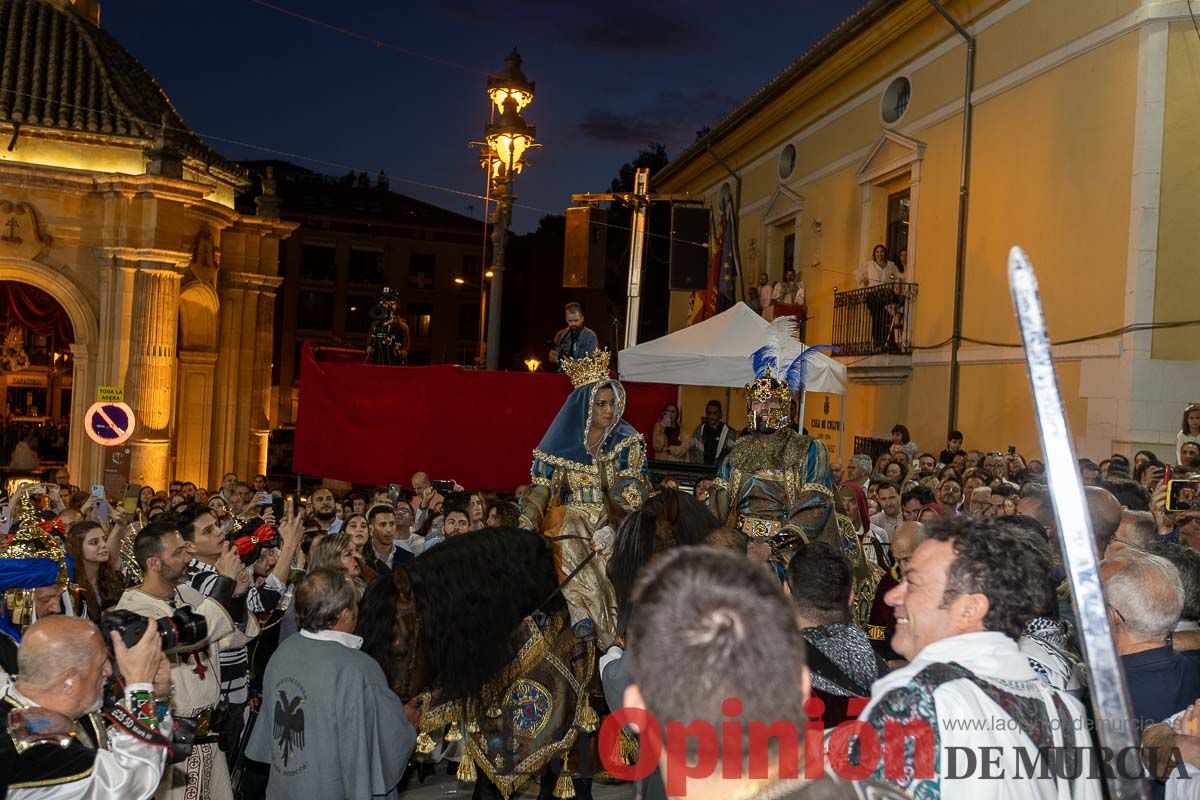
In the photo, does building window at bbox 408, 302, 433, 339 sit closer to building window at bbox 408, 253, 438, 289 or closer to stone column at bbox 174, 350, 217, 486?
building window at bbox 408, 253, 438, 289

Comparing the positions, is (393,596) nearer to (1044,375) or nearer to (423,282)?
(1044,375)

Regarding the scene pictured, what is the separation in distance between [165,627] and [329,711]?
29.6 inches

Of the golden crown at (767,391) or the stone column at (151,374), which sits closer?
the golden crown at (767,391)

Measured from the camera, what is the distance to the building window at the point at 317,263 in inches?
2039

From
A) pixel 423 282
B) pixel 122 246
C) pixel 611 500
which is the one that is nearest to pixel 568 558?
pixel 611 500

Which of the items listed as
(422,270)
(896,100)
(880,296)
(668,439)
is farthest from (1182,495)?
(422,270)

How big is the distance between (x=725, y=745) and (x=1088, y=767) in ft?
4.75

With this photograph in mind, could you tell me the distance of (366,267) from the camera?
173 ft

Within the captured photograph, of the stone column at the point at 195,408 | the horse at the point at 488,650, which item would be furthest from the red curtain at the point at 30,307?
the horse at the point at 488,650

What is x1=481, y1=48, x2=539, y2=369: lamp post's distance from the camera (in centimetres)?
1224

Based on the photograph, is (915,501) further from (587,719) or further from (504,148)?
(504,148)

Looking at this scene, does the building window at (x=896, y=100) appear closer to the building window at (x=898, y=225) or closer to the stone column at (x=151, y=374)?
the building window at (x=898, y=225)

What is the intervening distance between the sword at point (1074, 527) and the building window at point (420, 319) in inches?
Result: 2053

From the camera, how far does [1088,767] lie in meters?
2.74
